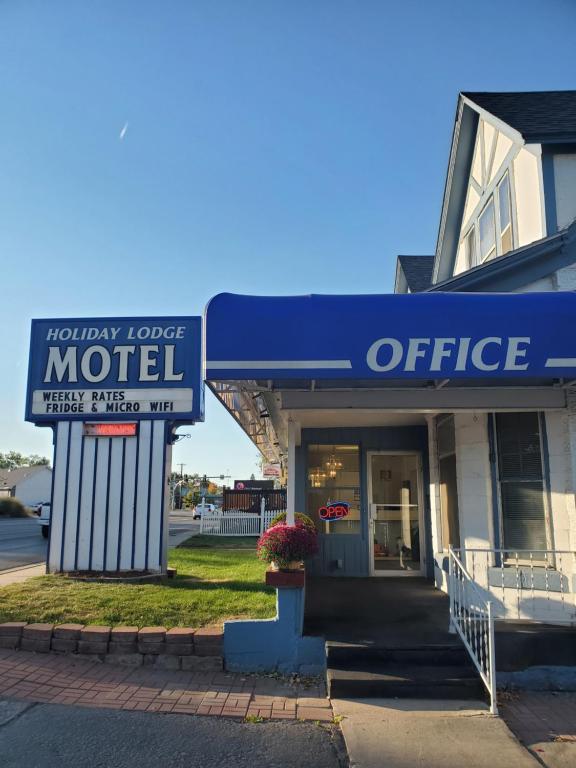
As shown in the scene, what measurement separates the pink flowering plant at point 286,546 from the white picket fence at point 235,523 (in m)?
15.9

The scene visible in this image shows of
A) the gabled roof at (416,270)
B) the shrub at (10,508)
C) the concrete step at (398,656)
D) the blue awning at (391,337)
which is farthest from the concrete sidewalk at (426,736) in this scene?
the shrub at (10,508)

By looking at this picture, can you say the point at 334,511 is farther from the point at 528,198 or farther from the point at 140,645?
the point at 528,198

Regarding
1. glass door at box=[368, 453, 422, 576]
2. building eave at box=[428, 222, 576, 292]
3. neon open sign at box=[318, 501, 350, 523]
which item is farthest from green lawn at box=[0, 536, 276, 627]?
building eave at box=[428, 222, 576, 292]

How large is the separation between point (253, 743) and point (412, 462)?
269 inches

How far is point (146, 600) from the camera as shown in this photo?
8.03m

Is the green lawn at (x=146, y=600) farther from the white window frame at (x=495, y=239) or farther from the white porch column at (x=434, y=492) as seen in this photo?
the white window frame at (x=495, y=239)

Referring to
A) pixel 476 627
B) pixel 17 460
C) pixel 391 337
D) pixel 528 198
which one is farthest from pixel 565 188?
pixel 17 460

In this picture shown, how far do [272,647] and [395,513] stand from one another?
4791mm

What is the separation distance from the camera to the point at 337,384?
23.4 feet

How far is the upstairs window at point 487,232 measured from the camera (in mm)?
10289

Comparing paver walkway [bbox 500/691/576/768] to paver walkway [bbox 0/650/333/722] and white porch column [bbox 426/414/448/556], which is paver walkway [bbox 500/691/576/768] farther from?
white porch column [bbox 426/414/448/556]

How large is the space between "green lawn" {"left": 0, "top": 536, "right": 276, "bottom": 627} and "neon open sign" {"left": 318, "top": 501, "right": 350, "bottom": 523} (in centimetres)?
162

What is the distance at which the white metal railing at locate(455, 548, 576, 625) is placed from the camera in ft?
21.6

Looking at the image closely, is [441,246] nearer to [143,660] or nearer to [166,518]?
[166,518]
